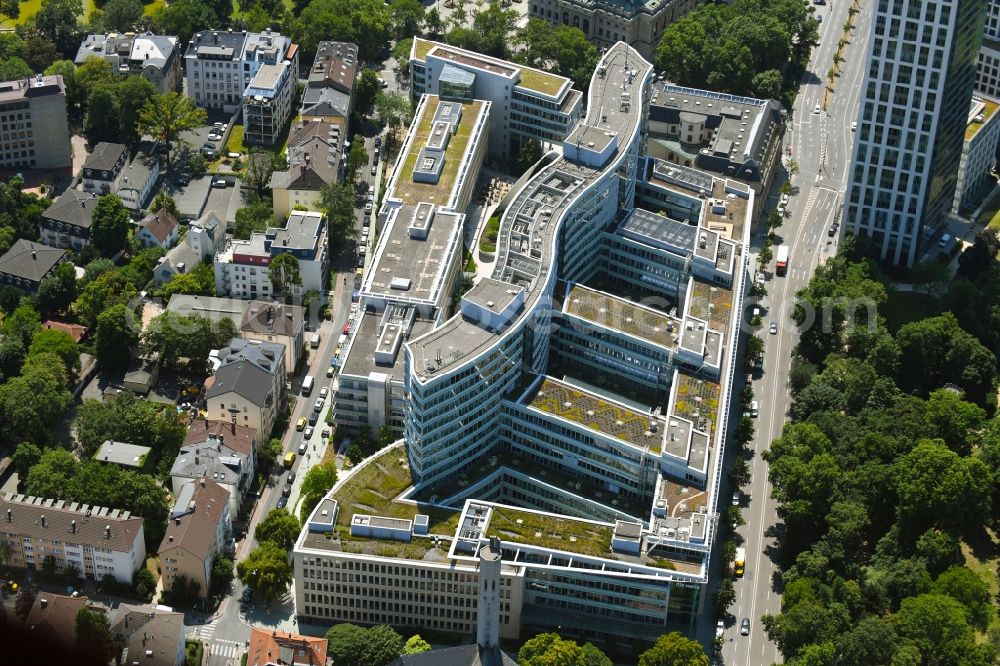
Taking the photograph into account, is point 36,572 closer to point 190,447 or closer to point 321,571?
point 190,447

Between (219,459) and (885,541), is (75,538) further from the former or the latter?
(885,541)

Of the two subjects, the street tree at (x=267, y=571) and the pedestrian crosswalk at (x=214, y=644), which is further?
the street tree at (x=267, y=571)

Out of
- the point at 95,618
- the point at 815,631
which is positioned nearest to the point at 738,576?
the point at 815,631

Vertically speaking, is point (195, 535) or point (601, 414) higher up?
point (601, 414)

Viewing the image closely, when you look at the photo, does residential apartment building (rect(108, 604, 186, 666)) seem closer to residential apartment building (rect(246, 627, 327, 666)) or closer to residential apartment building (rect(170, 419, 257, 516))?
residential apartment building (rect(246, 627, 327, 666))

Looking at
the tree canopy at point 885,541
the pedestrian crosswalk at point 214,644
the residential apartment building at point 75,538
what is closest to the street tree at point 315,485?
the pedestrian crosswalk at point 214,644

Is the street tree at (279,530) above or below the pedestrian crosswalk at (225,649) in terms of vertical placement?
above

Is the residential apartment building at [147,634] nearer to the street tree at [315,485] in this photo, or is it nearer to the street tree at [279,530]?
the street tree at [279,530]

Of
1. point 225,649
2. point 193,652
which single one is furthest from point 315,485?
point 193,652
